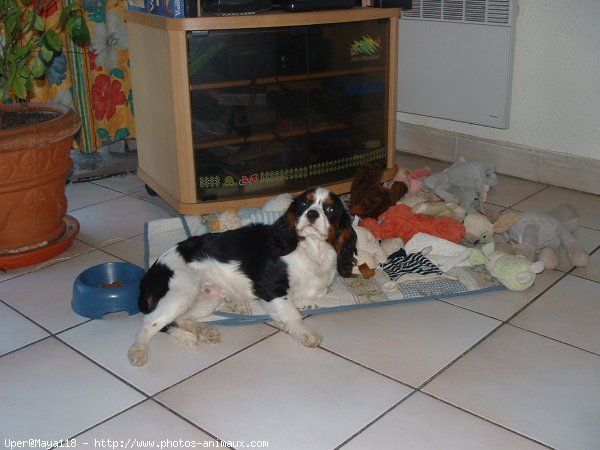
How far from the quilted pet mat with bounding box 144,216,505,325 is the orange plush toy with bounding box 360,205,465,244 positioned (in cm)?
16

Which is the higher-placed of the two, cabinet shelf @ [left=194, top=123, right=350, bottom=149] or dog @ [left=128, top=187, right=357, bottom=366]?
cabinet shelf @ [left=194, top=123, right=350, bottom=149]

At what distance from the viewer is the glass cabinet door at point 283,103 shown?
2.78 meters

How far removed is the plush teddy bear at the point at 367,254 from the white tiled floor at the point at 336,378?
0.20m

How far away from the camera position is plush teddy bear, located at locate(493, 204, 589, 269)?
253 centimetres

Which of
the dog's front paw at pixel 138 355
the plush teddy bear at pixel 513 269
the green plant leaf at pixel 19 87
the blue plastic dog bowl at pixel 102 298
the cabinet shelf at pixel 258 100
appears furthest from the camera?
the cabinet shelf at pixel 258 100

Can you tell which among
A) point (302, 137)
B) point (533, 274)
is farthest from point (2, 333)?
point (533, 274)

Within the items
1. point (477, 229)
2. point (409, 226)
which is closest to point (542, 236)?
point (477, 229)

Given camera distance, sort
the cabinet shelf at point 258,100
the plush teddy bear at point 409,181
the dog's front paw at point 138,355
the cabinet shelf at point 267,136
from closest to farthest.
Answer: the dog's front paw at point 138,355
the cabinet shelf at point 258,100
the cabinet shelf at point 267,136
the plush teddy bear at point 409,181

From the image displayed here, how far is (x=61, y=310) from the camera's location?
2.33 metres

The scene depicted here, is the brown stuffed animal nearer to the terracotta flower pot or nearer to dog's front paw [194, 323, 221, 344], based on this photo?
dog's front paw [194, 323, 221, 344]

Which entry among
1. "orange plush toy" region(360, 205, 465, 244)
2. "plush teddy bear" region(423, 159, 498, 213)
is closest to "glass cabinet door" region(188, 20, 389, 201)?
"plush teddy bear" region(423, 159, 498, 213)

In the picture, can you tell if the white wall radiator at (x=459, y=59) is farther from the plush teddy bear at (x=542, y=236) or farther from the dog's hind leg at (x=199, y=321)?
the dog's hind leg at (x=199, y=321)

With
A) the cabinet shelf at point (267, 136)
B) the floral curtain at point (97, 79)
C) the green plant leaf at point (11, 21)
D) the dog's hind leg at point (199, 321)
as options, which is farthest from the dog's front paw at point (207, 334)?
the floral curtain at point (97, 79)

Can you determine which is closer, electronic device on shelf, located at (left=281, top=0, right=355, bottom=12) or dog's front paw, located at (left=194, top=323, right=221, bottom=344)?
dog's front paw, located at (left=194, top=323, right=221, bottom=344)
